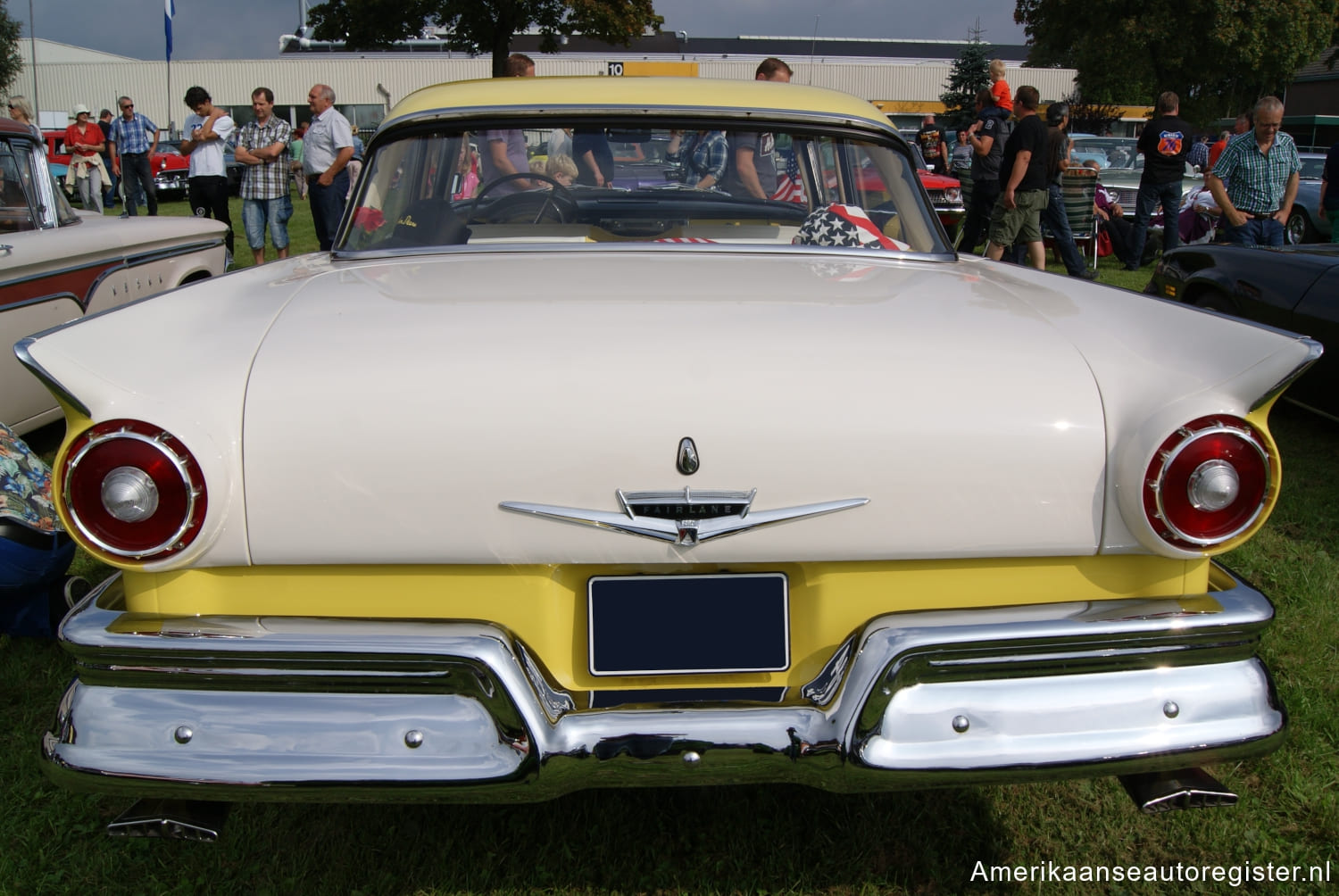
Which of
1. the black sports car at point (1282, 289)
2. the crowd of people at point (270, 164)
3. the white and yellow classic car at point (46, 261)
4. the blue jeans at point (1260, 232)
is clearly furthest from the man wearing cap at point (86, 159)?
the black sports car at point (1282, 289)

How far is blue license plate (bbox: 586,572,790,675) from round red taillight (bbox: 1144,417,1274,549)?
603 millimetres

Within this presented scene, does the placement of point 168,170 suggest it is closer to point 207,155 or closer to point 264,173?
point 207,155

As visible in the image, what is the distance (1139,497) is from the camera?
155 centimetres

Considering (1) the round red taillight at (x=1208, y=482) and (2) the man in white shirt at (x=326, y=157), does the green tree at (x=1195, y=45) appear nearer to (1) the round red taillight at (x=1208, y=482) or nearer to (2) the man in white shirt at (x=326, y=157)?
(2) the man in white shirt at (x=326, y=157)

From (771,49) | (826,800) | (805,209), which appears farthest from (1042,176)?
(771,49)

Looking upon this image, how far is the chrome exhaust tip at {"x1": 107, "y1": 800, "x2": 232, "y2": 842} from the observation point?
5.38 feet

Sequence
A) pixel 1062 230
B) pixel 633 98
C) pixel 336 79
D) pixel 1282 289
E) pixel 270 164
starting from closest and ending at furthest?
pixel 633 98, pixel 1282 289, pixel 270 164, pixel 1062 230, pixel 336 79

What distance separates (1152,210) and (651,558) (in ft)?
32.8

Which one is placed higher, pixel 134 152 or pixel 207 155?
pixel 134 152

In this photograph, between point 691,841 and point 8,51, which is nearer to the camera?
point 691,841

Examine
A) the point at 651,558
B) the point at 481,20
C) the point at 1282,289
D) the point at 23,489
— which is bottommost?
the point at 23,489

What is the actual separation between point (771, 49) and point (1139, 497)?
58.5 metres

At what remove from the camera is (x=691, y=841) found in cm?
212

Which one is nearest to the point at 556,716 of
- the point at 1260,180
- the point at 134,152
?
the point at 1260,180
